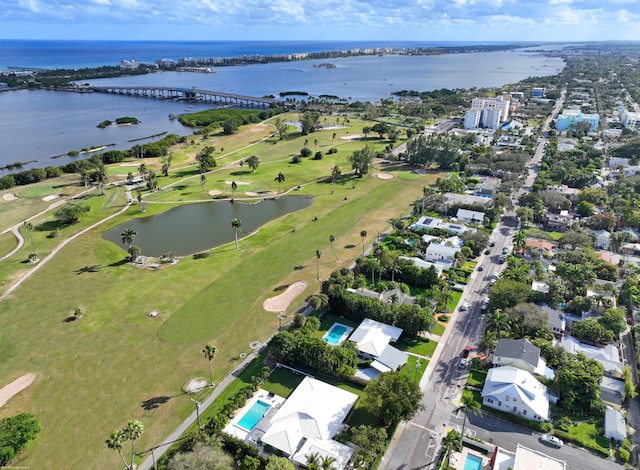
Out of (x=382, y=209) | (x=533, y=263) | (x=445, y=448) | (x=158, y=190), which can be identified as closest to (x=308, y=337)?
(x=445, y=448)

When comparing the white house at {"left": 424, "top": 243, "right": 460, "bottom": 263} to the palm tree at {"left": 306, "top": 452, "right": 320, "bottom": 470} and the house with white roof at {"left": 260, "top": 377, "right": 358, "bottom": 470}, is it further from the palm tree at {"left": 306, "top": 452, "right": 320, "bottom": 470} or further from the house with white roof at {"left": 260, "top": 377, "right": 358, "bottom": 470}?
the palm tree at {"left": 306, "top": 452, "right": 320, "bottom": 470}

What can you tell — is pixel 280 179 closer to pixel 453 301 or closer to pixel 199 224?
pixel 199 224

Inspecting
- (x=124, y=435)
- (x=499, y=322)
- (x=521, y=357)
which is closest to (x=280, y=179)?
(x=499, y=322)

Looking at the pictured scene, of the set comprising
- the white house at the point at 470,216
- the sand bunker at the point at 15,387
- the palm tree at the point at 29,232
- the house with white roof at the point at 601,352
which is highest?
the palm tree at the point at 29,232

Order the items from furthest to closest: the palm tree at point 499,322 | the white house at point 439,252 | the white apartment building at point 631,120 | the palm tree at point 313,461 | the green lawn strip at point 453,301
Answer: the white apartment building at point 631,120 → the white house at point 439,252 → the green lawn strip at point 453,301 → the palm tree at point 499,322 → the palm tree at point 313,461

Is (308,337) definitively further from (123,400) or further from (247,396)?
(123,400)

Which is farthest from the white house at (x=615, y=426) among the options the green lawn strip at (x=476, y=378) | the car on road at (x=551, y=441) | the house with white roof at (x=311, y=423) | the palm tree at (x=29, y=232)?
the palm tree at (x=29, y=232)

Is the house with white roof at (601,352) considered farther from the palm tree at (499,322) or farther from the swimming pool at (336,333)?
the swimming pool at (336,333)
